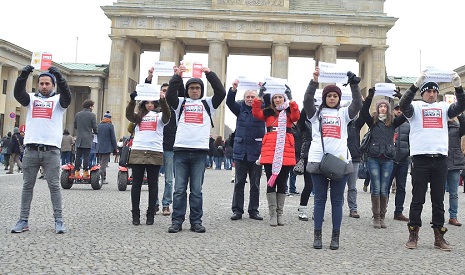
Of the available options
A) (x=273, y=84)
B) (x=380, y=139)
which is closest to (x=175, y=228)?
(x=273, y=84)

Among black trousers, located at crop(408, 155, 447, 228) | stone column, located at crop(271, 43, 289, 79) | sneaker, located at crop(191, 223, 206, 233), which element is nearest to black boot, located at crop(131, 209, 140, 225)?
sneaker, located at crop(191, 223, 206, 233)

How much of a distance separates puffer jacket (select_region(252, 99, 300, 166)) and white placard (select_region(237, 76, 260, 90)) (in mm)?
232

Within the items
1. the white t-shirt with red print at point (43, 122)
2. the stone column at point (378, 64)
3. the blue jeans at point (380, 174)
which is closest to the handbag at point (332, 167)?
the blue jeans at point (380, 174)

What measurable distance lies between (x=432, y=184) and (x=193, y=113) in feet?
11.1

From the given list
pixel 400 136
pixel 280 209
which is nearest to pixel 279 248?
pixel 280 209

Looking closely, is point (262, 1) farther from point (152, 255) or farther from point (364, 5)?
point (152, 255)

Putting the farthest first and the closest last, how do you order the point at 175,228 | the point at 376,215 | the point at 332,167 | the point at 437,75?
the point at 376,215, the point at 175,228, the point at 437,75, the point at 332,167

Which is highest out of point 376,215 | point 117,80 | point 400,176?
point 117,80

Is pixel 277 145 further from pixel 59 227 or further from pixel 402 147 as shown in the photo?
pixel 59 227

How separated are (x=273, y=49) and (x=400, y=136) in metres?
44.0

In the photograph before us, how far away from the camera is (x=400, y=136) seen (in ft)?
33.5

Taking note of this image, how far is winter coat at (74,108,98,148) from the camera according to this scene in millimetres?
14156

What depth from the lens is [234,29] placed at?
52875 millimetres

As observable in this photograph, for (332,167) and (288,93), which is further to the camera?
(288,93)
